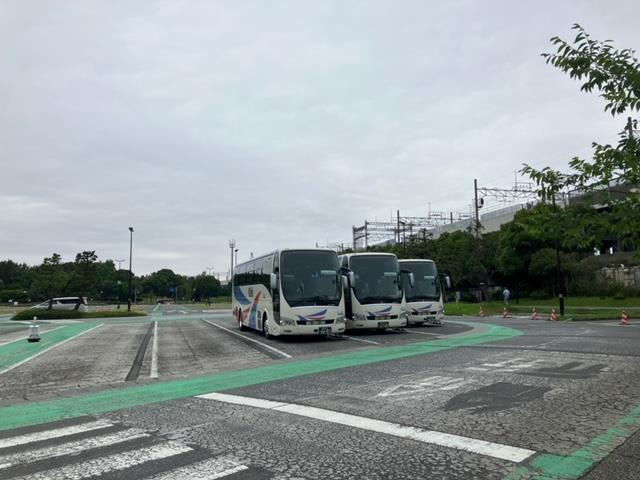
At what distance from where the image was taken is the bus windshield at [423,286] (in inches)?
955

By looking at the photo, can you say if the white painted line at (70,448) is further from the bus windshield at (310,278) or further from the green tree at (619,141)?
the bus windshield at (310,278)

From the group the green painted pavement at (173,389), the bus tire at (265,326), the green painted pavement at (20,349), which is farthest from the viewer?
the bus tire at (265,326)

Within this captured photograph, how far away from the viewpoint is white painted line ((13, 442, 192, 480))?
15.5ft

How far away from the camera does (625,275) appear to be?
48.6m

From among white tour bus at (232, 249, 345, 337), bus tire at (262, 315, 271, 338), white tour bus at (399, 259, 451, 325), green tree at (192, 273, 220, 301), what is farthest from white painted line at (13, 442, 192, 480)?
green tree at (192, 273, 220, 301)

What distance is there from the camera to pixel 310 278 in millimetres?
18078

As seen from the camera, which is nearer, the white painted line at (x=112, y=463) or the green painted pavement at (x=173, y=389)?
the white painted line at (x=112, y=463)

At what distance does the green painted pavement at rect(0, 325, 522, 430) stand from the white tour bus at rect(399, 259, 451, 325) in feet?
31.3

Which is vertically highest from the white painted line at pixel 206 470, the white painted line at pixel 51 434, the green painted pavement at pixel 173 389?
the white painted line at pixel 206 470

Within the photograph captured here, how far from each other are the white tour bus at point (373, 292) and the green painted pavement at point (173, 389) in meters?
5.08

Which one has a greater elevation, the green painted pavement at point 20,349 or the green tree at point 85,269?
the green tree at point 85,269

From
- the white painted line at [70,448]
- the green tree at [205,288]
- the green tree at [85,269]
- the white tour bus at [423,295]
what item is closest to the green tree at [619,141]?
the white painted line at [70,448]

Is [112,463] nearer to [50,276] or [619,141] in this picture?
[619,141]

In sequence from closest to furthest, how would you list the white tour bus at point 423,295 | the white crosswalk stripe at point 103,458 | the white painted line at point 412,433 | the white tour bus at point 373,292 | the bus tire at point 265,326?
1. the white crosswalk stripe at point 103,458
2. the white painted line at point 412,433
3. the bus tire at point 265,326
4. the white tour bus at point 373,292
5. the white tour bus at point 423,295
